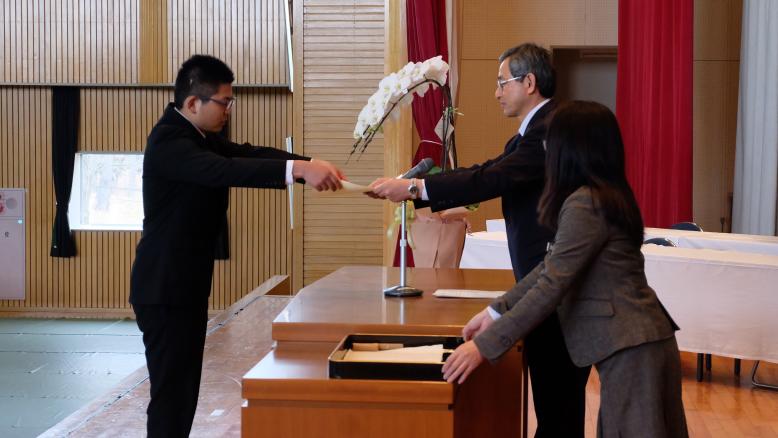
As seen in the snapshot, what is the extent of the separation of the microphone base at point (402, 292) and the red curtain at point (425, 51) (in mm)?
3865

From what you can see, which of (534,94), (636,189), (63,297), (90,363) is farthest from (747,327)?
(63,297)

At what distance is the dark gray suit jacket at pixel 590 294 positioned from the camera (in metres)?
1.97

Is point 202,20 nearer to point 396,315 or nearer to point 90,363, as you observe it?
point 90,363

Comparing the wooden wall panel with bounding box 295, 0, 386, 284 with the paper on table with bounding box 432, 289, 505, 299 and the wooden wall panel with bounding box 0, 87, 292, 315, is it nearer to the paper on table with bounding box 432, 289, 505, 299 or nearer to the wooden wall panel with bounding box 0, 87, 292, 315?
the wooden wall panel with bounding box 0, 87, 292, 315

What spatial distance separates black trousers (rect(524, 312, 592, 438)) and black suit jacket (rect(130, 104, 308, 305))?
94 cm

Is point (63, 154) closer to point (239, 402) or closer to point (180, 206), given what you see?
point (239, 402)

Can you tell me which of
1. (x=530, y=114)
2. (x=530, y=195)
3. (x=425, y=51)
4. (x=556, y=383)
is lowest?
(x=556, y=383)

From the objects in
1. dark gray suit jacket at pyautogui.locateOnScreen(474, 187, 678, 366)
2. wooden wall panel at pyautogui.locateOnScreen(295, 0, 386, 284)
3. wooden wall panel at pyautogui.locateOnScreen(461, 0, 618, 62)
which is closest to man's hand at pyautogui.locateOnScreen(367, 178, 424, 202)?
dark gray suit jacket at pyautogui.locateOnScreen(474, 187, 678, 366)

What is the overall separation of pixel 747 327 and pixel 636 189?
3.89 metres

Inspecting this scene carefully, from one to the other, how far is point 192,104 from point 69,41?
892cm

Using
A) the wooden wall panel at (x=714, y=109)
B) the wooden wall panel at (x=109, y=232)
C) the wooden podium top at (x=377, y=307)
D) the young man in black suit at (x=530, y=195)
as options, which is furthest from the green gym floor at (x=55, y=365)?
the wooden wall panel at (x=714, y=109)

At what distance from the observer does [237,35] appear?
10.7 metres

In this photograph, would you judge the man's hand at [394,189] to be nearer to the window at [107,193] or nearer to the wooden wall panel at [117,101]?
the wooden wall panel at [117,101]

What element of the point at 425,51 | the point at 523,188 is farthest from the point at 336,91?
the point at 523,188
